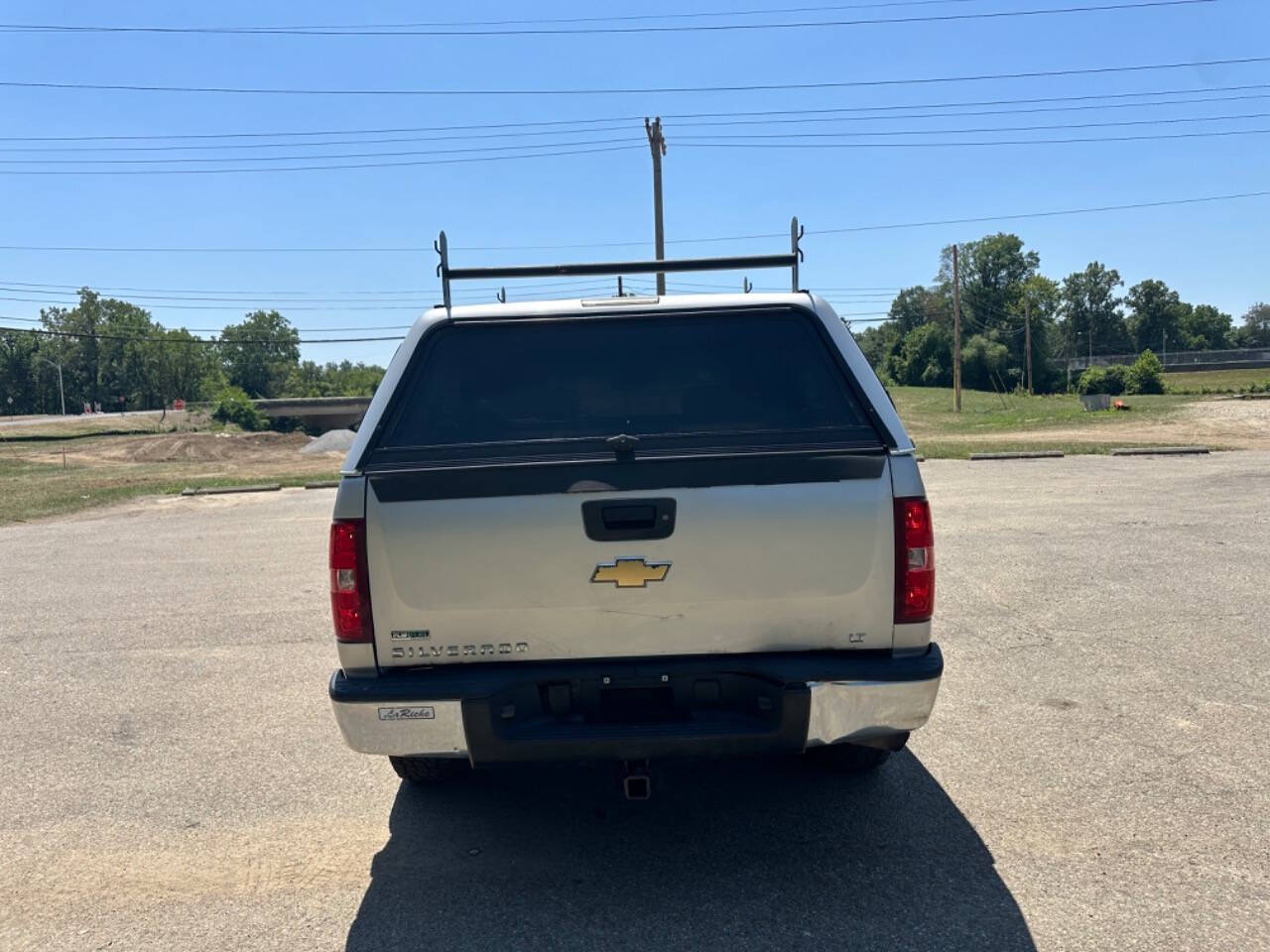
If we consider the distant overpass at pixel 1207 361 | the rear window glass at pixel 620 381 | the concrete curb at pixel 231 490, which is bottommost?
the concrete curb at pixel 231 490

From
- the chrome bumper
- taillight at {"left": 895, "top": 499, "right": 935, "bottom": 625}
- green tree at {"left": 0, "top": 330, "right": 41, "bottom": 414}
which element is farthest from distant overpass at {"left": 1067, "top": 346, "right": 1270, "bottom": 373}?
green tree at {"left": 0, "top": 330, "right": 41, "bottom": 414}

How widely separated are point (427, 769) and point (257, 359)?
13961 cm

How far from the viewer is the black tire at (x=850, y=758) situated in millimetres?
4004

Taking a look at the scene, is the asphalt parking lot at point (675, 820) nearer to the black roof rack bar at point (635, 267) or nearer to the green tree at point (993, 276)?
the black roof rack bar at point (635, 267)

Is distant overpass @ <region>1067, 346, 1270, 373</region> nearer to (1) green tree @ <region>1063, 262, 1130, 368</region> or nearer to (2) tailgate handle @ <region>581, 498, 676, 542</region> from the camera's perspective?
(1) green tree @ <region>1063, 262, 1130, 368</region>

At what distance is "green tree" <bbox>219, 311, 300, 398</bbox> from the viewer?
131 m

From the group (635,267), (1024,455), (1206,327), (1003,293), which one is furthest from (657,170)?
(1206,327)

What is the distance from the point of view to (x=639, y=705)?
10.5ft

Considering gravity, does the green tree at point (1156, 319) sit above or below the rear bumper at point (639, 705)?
above

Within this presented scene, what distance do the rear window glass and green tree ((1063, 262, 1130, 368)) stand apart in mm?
140022

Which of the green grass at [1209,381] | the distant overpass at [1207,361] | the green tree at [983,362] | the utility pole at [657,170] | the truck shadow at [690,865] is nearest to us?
the truck shadow at [690,865]

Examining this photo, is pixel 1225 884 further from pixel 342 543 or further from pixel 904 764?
pixel 342 543

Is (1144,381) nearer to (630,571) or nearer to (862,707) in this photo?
(862,707)

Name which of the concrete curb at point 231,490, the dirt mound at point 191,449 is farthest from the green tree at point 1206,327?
the concrete curb at point 231,490
